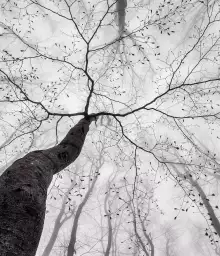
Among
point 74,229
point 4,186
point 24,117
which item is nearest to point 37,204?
point 4,186

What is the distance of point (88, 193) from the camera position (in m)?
11.1

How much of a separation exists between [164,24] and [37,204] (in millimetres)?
4302

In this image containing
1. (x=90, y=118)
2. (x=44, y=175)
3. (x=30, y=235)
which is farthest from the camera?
(x=90, y=118)

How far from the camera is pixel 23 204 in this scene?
4.76 feet

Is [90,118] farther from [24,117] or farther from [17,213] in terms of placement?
[17,213]

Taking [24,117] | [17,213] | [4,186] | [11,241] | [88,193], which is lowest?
[11,241]

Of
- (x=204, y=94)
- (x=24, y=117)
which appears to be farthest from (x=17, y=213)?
(x=204, y=94)

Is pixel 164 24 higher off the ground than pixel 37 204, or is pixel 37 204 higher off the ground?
pixel 164 24

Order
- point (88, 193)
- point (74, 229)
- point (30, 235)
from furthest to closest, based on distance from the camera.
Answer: point (88, 193)
point (74, 229)
point (30, 235)

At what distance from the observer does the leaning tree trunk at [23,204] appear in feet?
4.06

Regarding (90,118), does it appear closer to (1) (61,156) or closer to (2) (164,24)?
(1) (61,156)

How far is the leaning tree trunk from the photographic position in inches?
48.7

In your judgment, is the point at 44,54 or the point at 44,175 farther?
the point at 44,54

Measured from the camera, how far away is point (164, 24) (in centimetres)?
432
